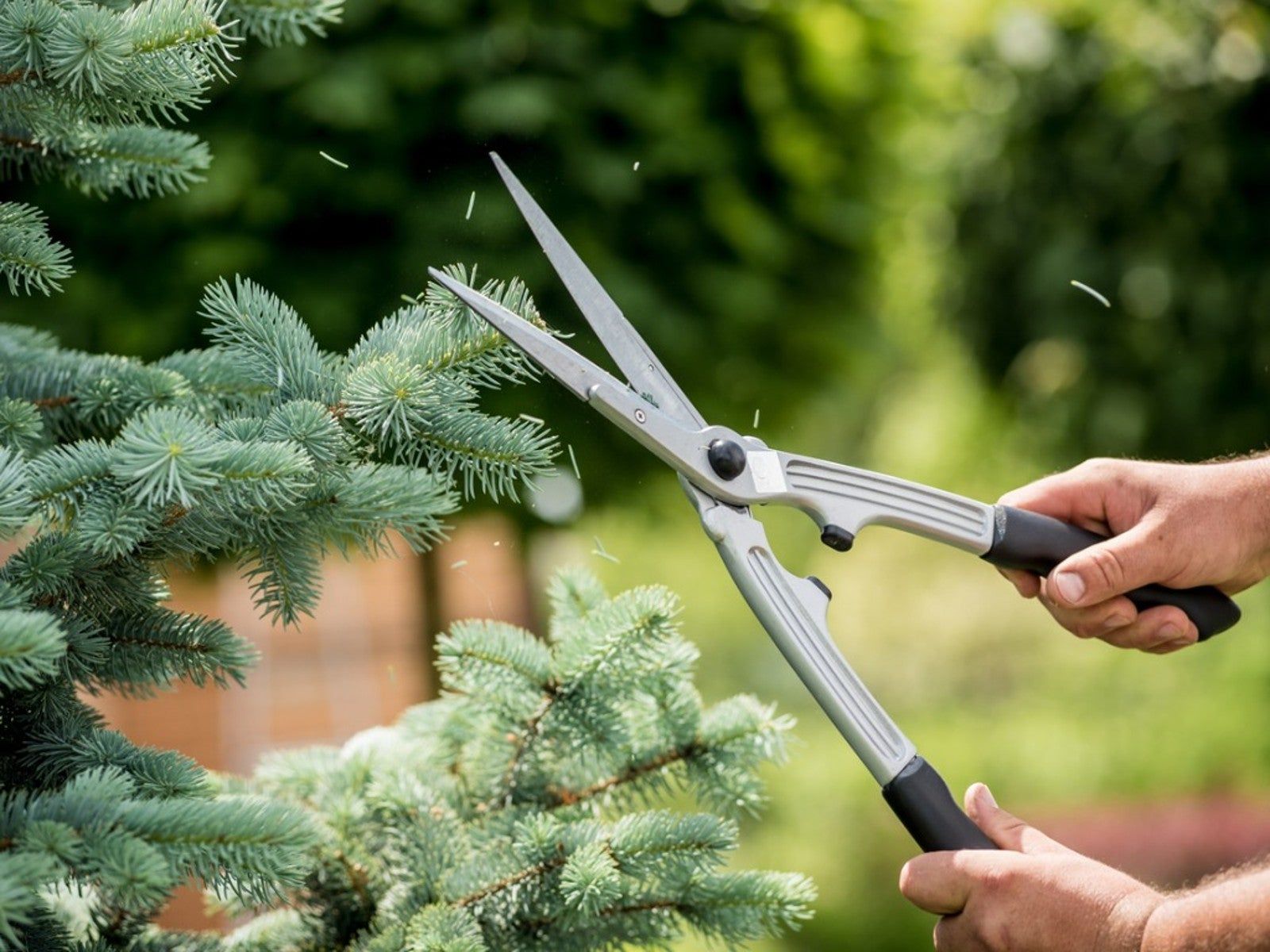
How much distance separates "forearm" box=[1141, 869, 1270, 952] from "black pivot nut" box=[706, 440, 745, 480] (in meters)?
0.45

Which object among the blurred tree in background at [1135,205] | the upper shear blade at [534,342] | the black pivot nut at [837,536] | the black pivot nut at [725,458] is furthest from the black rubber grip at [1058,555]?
the blurred tree in background at [1135,205]

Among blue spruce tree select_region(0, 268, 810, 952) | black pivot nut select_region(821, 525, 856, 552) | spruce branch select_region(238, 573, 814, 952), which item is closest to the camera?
blue spruce tree select_region(0, 268, 810, 952)

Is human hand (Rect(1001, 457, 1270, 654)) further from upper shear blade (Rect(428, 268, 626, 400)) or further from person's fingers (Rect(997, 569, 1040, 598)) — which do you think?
upper shear blade (Rect(428, 268, 626, 400))

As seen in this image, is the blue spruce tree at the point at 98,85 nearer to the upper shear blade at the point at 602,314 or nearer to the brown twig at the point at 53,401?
the brown twig at the point at 53,401

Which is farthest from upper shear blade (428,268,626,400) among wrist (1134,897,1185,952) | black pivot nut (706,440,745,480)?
wrist (1134,897,1185,952)

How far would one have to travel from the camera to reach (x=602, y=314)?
1.05 meters

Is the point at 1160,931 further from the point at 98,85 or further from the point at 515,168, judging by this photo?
the point at 515,168

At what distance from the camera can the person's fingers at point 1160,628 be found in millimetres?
1125

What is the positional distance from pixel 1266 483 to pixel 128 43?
988mm

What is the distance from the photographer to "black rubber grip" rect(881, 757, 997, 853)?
96 cm

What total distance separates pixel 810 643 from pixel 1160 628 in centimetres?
37

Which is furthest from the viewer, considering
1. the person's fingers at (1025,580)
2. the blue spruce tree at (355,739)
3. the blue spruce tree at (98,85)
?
the person's fingers at (1025,580)

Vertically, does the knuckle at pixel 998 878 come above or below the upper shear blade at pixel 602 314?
below

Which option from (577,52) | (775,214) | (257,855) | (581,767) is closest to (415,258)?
(577,52)
